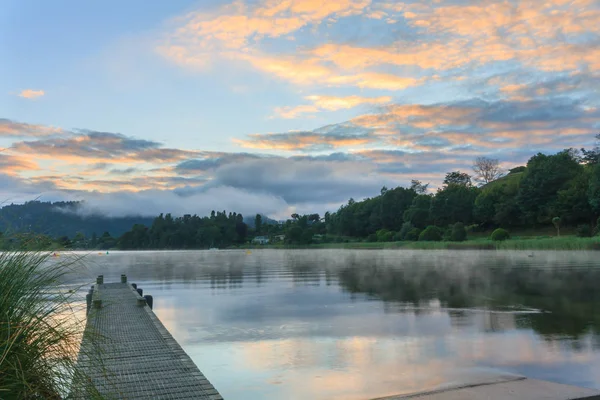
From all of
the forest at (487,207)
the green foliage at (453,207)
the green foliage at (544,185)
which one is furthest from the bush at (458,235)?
the green foliage at (453,207)

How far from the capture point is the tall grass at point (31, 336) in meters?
3.73

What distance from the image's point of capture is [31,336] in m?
4.13

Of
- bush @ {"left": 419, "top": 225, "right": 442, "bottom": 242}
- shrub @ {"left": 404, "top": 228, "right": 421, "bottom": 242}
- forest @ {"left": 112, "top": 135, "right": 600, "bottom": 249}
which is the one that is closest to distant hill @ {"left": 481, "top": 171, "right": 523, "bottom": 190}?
forest @ {"left": 112, "top": 135, "right": 600, "bottom": 249}

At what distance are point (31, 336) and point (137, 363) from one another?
3.47 meters

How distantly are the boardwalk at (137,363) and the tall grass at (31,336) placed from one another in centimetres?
19

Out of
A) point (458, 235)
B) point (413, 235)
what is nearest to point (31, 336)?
point (458, 235)

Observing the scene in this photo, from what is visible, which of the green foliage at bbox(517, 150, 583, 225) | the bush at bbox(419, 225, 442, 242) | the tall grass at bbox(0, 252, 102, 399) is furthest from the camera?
the green foliage at bbox(517, 150, 583, 225)

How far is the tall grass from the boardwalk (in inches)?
7.6

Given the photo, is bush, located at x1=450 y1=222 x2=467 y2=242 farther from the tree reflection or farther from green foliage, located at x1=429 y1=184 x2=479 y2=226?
the tree reflection

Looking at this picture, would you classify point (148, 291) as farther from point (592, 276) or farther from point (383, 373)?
point (592, 276)

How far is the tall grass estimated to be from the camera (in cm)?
373

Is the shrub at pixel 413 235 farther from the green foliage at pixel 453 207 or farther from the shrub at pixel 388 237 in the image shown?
the green foliage at pixel 453 207

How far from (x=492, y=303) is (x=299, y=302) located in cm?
585

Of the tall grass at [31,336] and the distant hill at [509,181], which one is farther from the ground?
the distant hill at [509,181]
